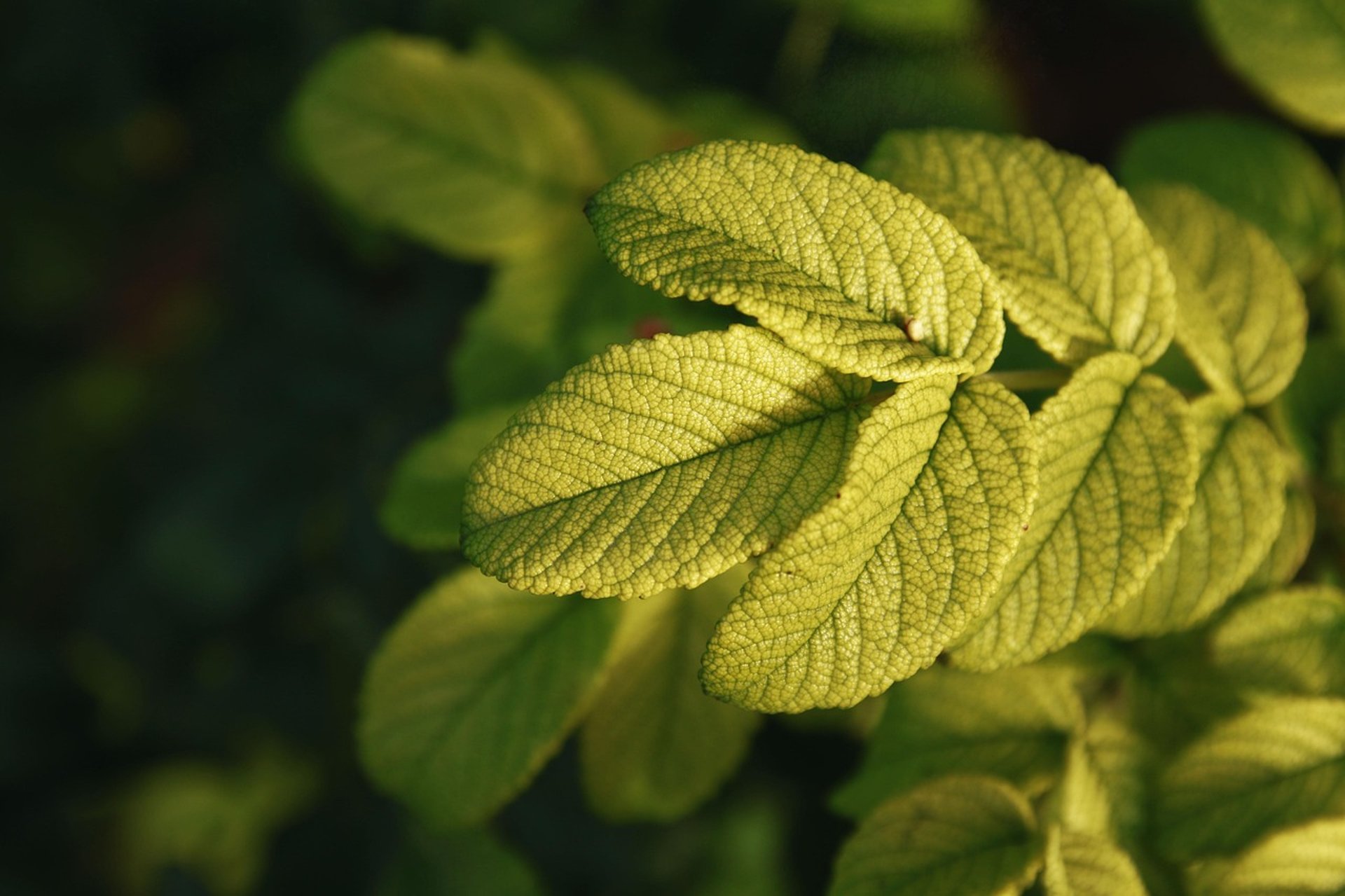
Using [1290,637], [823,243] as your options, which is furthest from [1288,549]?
[823,243]

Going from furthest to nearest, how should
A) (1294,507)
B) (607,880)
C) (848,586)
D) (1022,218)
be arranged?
(607,880), (1294,507), (1022,218), (848,586)

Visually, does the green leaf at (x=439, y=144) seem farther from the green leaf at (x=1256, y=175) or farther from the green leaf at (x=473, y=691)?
the green leaf at (x=1256, y=175)

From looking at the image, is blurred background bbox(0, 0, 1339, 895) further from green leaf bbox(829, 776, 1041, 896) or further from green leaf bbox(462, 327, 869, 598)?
green leaf bbox(462, 327, 869, 598)

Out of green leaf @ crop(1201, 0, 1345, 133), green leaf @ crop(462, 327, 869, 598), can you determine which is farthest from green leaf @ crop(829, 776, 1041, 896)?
green leaf @ crop(1201, 0, 1345, 133)

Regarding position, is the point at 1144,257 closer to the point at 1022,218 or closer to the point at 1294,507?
the point at 1022,218

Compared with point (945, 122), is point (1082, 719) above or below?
below

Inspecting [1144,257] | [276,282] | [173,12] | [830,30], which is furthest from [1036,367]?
[173,12]
